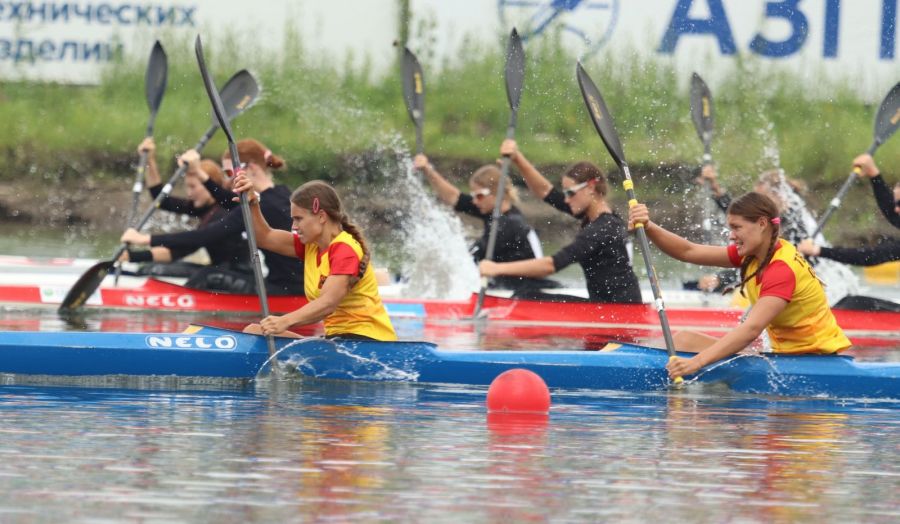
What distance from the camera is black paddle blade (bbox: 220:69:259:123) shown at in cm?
1196

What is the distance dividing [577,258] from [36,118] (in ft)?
44.7

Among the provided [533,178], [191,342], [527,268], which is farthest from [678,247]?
[533,178]

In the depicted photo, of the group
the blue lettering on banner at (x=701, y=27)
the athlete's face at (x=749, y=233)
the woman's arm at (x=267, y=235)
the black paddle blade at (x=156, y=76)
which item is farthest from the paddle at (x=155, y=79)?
the blue lettering on banner at (x=701, y=27)

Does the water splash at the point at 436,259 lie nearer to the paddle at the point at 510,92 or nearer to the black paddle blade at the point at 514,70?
the paddle at the point at 510,92

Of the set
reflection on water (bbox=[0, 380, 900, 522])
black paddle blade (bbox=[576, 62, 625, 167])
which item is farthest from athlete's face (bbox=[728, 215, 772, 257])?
black paddle blade (bbox=[576, 62, 625, 167])

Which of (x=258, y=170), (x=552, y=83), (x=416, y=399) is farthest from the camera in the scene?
(x=552, y=83)

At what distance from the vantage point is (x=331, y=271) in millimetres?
8422

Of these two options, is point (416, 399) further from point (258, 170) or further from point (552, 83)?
point (552, 83)

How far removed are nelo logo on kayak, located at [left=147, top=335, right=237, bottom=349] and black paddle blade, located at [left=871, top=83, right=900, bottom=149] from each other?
24.1ft

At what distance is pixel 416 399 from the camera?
27.2ft

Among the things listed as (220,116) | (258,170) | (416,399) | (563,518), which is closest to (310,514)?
(563,518)

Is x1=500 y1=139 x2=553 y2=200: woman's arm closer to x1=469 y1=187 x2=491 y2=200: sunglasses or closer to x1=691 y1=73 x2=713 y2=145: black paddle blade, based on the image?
x1=469 y1=187 x2=491 y2=200: sunglasses

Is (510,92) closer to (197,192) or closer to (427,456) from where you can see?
(197,192)

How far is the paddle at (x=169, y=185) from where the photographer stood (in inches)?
472
